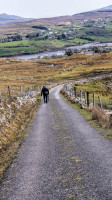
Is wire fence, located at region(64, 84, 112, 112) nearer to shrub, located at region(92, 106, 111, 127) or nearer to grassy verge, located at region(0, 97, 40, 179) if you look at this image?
shrub, located at region(92, 106, 111, 127)

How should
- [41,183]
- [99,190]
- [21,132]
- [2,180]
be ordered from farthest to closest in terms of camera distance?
[21,132] → [2,180] → [41,183] → [99,190]

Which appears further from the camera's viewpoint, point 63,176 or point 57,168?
point 57,168

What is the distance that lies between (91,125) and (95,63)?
426ft

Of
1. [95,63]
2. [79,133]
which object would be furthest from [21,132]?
[95,63]

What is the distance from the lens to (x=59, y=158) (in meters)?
11.3

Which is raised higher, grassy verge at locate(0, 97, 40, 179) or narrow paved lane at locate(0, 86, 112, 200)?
narrow paved lane at locate(0, 86, 112, 200)

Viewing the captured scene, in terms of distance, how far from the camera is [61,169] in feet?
32.6

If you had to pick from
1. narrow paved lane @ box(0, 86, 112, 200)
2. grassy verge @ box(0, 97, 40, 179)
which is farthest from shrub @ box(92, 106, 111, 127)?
grassy verge @ box(0, 97, 40, 179)

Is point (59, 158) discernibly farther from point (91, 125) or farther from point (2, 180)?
point (91, 125)

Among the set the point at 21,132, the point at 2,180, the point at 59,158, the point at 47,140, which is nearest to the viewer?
the point at 2,180

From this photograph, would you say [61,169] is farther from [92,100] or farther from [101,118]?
[92,100]

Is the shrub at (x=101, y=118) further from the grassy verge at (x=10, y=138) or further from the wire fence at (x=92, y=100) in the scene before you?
the grassy verge at (x=10, y=138)

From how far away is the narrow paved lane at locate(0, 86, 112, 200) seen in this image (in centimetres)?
792

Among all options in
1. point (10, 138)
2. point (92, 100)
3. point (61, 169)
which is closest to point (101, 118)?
point (10, 138)
